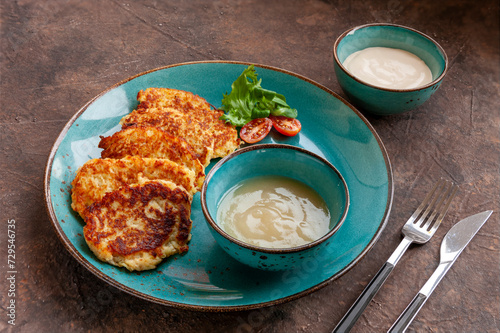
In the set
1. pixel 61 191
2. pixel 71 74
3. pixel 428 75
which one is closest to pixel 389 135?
pixel 428 75

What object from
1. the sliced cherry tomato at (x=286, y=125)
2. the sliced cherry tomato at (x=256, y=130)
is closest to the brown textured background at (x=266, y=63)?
the sliced cherry tomato at (x=286, y=125)

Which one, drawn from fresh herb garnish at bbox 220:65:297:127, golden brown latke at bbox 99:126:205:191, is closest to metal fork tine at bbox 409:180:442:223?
fresh herb garnish at bbox 220:65:297:127

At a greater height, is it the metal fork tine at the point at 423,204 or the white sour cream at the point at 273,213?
the white sour cream at the point at 273,213

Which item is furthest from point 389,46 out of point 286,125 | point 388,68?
point 286,125

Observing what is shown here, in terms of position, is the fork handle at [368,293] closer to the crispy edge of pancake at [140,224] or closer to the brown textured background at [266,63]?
the brown textured background at [266,63]

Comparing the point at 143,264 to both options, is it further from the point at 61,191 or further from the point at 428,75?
the point at 428,75

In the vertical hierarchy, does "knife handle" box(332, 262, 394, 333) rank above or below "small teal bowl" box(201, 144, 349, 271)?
below

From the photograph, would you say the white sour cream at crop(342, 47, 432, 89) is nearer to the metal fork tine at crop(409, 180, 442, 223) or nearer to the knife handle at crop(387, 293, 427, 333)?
the metal fork tine at crop(409, 180, 442, 223)
